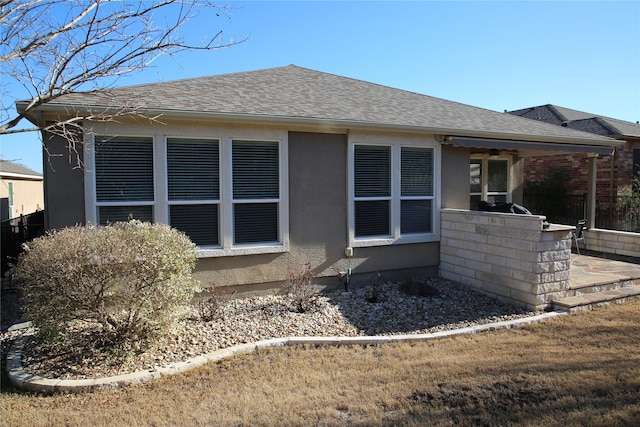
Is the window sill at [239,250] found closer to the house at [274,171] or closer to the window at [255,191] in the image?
the house at [274,171]

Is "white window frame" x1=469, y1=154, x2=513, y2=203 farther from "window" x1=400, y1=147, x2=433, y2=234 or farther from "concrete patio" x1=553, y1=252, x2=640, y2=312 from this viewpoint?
"window" x1=400, y1=147, x2=433, y2=234

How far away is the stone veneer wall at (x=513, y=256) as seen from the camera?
22.3 ft

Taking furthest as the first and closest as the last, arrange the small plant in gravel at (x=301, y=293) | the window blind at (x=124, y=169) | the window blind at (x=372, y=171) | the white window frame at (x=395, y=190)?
the window blind at (x=372, y=171)
the white window frame at (x=395, y=190)
the small plant in gravel at (x=301, y=293)
the window blind at (x=124, y=169)

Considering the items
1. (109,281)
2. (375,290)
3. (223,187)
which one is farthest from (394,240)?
(109,281)

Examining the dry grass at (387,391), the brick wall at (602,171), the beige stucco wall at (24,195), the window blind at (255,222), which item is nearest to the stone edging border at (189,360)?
the dry grass at (387,391)

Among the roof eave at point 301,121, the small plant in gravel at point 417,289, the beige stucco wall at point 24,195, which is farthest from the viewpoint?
the beige stucco wall at point 24,195

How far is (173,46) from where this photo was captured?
187 inches

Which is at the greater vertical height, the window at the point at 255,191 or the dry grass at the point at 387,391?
the window at the point at 255,191

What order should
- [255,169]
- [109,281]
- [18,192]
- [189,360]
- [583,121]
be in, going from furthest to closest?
[18,192]
[583,121]
[255,169]
[189,360]
[109,281]

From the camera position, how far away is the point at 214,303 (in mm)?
6215

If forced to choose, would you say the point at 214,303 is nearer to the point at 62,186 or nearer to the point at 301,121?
the point at 62,186

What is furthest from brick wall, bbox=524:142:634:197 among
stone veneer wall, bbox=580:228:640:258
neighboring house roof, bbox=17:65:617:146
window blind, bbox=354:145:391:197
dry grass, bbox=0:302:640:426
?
dry grass, bbox=0:302:640:426

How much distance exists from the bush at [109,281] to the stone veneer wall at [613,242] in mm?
10593

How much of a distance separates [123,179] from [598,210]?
50.3 feet
